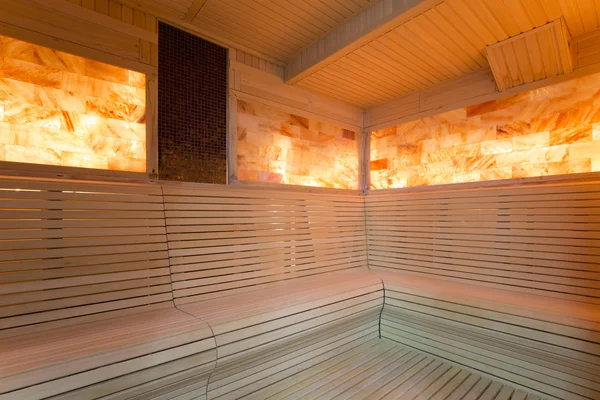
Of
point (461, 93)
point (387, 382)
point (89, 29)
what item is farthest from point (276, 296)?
point (461, 93)

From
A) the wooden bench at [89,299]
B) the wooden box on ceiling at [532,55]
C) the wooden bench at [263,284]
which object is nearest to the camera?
the wooden bench at [89,299]

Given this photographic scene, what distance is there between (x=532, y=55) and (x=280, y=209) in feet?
9.99

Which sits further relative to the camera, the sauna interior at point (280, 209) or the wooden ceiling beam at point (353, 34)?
the wooden ceiling beam at point (353, 34)

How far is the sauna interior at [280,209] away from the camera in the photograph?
2.10 metres

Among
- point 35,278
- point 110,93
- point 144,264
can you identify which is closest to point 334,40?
point 110,93

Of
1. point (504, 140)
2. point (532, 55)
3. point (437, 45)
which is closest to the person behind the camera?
point (532, 55)

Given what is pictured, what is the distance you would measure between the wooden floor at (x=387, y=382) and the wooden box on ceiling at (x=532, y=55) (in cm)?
311

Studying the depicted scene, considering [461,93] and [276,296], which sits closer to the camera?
[276,296]

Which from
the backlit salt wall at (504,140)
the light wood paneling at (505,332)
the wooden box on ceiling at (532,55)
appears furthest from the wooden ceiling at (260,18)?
the light wood paneling at (505,332)

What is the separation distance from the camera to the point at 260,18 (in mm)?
2961

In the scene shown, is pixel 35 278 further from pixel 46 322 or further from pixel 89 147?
pixel 89 147

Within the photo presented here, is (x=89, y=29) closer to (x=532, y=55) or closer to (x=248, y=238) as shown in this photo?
(x=248, y=238)

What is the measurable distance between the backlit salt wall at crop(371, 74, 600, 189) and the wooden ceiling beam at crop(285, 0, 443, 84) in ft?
5.90

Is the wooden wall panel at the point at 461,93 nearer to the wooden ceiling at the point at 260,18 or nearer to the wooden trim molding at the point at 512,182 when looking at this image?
the wooden trim molding at the point at 512,182
